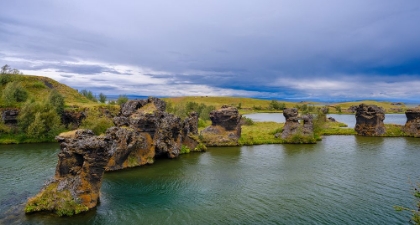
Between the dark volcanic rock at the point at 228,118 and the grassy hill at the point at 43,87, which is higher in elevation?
the grassy hill at the point at 43,87

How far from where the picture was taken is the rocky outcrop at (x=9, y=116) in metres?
73.2

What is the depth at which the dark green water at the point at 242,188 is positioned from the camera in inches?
1048

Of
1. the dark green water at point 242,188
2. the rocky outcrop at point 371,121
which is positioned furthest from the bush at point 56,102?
the rocky outcrop at point 371,121

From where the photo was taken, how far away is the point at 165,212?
91.0ft

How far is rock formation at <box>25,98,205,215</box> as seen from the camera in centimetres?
2755

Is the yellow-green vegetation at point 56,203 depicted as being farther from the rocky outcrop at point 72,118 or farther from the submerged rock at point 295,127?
the rocky outcrop at point 72,118

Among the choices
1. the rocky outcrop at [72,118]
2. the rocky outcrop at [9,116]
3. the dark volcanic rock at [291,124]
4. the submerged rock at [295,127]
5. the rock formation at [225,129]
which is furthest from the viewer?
the rocky outcrop at [72,118]

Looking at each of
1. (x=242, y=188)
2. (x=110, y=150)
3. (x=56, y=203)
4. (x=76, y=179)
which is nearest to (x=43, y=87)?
(x=110, y=150)

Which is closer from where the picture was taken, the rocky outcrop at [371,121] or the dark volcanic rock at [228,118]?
the dark volcanic rock at [228,118]

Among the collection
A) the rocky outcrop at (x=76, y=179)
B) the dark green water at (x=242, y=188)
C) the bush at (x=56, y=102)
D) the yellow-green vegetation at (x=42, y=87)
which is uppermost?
the yellow-green vegetation at (x=42, y=87)

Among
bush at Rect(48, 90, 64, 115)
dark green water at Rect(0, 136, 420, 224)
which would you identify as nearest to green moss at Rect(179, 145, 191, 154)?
dark green water at Rect(0, 136, 420, 224)

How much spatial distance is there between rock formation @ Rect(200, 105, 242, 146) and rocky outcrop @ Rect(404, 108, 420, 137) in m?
53.1

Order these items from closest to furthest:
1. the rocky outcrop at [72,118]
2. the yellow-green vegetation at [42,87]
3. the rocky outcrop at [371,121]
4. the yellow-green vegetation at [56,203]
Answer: the yellow-green vegetation at [56,203], the rocky outcrop at [72,118], the rocky outcrop at [371,121], the yellow-green vegetation at [42,87]

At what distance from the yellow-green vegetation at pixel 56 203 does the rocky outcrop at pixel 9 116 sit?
188ft
